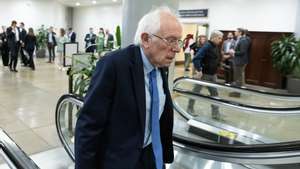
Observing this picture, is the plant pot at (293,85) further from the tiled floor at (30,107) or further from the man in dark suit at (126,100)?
the man in dark suit at (126,100)

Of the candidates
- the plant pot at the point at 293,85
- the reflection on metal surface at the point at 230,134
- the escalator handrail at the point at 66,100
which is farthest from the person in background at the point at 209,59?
the plant pot at the point at 293,85

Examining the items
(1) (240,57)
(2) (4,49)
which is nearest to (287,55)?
(1) (240,57)

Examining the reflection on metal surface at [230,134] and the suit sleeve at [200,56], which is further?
the suit sleeve at [200,56]

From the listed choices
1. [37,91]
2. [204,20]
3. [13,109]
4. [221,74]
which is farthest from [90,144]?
[204,20]

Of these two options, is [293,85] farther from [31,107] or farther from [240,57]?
[31,107]

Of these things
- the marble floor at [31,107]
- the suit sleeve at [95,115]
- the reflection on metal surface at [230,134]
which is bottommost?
the marble floor at [31,107]

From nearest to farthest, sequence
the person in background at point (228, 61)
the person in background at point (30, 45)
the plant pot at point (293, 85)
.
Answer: the plant pot at point (293, 85) → the person in background at point (228, 61) → the person in background at point (30, 45)

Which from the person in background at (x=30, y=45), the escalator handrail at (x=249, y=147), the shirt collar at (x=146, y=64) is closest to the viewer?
the shirt collar at (x=146, y=64)

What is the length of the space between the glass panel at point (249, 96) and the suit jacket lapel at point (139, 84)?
3.12 m

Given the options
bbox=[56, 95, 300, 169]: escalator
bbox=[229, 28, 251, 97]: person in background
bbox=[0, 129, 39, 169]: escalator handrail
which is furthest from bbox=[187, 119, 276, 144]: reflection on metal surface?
bbox=[229, 28, 251, 97]: person in background

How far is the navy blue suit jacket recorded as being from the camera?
147cm

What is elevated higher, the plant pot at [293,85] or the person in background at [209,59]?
the person in background at [209,59]

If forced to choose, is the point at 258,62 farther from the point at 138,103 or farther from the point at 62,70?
the point at 138,103

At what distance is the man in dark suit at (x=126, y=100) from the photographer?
4.82 ft
